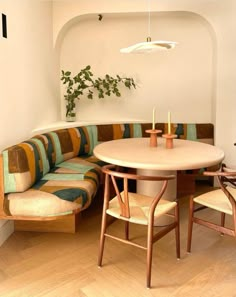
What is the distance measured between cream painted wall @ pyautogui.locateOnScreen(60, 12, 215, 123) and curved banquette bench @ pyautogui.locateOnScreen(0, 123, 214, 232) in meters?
0.87

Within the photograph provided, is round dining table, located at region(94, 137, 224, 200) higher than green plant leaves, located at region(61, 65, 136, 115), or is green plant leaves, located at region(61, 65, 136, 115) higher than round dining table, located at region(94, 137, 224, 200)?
green plant leaves, located at region(61, 65, 136, 115)

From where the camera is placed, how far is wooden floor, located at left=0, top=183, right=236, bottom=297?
1910 millimetres

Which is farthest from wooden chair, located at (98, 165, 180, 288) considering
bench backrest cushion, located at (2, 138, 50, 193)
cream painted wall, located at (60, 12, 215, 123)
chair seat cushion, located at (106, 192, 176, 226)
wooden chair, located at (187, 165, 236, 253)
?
cream painted wall, located at (60, 12, 215, 123)

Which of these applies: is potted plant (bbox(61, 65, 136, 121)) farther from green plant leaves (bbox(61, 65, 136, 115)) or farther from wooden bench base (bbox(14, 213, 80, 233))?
wooden bench base (bbox(14, 213, 80, 233))

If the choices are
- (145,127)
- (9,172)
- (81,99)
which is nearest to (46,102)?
(81,99)

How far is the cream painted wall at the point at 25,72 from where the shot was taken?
2615 mm

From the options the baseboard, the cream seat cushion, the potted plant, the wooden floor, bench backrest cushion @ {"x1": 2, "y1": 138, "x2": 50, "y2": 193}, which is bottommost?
the wooden floor

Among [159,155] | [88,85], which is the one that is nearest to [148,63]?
Answer: [88,85]

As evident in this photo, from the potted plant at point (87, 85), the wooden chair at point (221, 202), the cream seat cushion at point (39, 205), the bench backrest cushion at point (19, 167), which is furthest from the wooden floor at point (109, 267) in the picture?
the potted plant at point (87, 85)

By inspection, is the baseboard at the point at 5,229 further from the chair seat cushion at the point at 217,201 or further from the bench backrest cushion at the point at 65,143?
the chair seat cushion at the point at 217,201

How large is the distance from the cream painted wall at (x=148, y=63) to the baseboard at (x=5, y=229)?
6.65ft

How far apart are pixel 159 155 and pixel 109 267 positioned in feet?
3.02

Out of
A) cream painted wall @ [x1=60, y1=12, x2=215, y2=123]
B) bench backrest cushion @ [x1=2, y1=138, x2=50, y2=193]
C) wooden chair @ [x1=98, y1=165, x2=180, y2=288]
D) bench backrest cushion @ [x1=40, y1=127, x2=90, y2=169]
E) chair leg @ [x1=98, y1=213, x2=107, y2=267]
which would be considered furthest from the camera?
cream painted wall @ [x1=60, y1=12, x2=215, y2=123]

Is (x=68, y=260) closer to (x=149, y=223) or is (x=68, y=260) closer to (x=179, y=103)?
(x=149, y=223)
